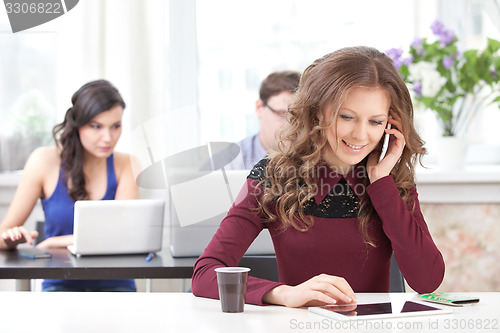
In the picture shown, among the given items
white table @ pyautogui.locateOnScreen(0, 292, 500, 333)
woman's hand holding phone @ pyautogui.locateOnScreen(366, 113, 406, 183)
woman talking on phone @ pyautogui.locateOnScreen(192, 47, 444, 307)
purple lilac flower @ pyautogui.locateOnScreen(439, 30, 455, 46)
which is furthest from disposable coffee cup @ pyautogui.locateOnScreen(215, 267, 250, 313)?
purple lilac flower @ pyautogui.locateOnScreen(439, 30, 455, 46)

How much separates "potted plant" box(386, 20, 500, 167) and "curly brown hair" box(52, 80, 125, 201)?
53.4 inches

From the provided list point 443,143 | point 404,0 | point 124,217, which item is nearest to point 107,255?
point 124,217

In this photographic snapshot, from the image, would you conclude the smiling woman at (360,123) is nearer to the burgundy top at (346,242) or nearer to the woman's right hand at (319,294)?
the burgundy top at (346,242)

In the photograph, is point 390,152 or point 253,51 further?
point 253,51

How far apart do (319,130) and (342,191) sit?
172 mm

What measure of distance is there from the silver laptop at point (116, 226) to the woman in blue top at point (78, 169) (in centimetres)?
40

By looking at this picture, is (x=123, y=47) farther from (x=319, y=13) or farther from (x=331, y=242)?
(x=331, y=242)

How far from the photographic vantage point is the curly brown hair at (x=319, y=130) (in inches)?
61.7

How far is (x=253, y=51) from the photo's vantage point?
128 inches

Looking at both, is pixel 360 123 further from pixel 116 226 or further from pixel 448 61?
pixel 448 61

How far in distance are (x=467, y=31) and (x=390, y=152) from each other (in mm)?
1954

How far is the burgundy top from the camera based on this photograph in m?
1.54

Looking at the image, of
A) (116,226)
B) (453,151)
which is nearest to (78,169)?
(116,226)

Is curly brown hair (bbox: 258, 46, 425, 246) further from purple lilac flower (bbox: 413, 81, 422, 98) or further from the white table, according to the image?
purple lilac flower (bbox: 413, 81, 422, 98)
